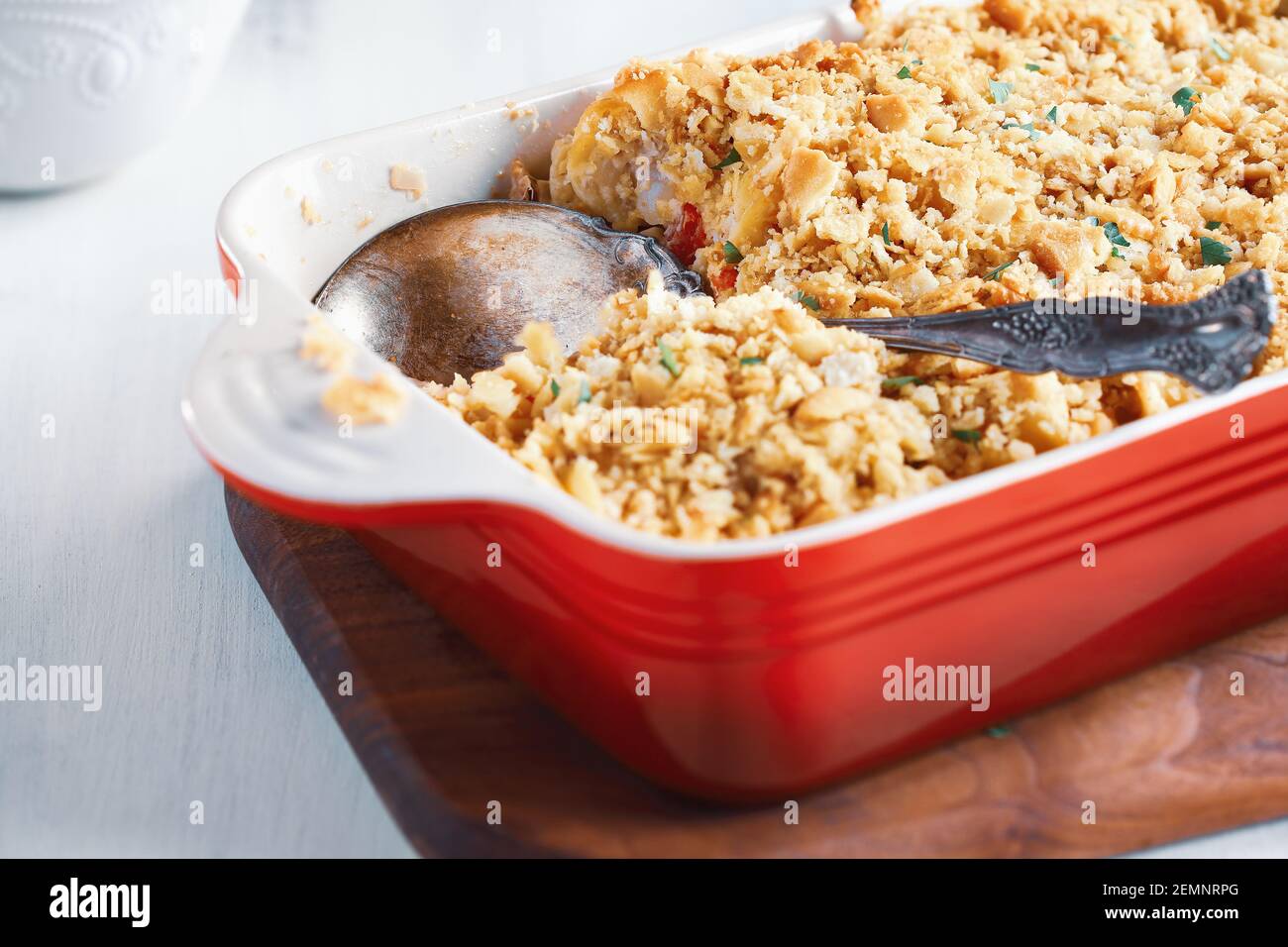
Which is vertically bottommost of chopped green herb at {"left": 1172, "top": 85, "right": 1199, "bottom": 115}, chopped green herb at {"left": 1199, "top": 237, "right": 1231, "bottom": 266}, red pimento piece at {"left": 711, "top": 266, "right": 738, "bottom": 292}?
chopped green herb at {"left": 1199, "top": 237, "right": 1231, "bottom": 266}

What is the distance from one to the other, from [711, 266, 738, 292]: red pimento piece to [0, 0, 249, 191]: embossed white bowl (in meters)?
0.97

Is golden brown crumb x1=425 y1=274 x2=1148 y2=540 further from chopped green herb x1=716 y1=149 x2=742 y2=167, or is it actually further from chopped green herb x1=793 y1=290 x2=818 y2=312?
chopped green herb x1=716 y1=149 x2=742 y2=167

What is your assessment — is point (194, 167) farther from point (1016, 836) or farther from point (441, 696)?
point (1016, 836)

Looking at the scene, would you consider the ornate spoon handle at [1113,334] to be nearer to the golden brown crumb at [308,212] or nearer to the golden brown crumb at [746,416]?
the golden brown crumb at [746,416]

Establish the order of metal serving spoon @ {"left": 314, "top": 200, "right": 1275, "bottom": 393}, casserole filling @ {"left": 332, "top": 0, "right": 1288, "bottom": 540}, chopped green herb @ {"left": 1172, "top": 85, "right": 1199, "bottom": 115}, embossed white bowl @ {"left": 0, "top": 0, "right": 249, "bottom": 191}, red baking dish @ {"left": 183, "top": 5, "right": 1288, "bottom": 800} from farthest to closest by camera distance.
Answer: embossed white bowl @ {"left": 0, "top": 0, "right": 249, "bottom": 191}, chopped green herb @ {"left": 1172, "top": 85, "right": 1199, "bottom": 115}, metal serving spoon @ {"left": 314, "top": 200, "right": 1275, "bottom": 393}, casserole filling @ {"left": 332, "top": 0, "right": 1288, "bottom": 540}, red baking dish @ {"left": 183, "top": 5, "right": 1288, "bottom": 800}

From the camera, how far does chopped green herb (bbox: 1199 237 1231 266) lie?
145 centimetres

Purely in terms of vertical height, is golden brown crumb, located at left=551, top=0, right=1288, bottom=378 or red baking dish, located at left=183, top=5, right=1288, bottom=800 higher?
golden brown crumb, located at left=551, top=0, right=1288, bottom=378

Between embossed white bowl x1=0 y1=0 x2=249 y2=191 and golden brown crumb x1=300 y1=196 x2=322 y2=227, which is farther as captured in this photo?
embossed white bowl x1=0 y1=0 x2=249 y2=191

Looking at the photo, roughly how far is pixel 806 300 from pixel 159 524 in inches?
31.4

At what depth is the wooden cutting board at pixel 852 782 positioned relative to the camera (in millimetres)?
1157

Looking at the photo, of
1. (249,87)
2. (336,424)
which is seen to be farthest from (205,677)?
(249,87)

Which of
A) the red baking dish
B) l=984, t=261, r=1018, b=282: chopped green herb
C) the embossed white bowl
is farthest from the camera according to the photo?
the embossed white bowl

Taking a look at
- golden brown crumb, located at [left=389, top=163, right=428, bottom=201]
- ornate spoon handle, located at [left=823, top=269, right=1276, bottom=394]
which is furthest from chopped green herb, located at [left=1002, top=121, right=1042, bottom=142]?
golden brown crumb, located at [left=389, top=163, right=428, bottom=201]

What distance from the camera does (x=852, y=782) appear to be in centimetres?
121
